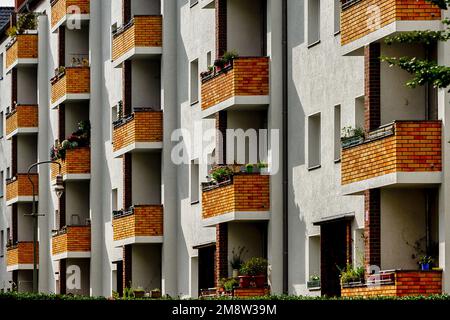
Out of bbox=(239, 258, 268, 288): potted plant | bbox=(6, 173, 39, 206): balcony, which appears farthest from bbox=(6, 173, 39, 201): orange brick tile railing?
bbox=(239, 258, 268, 288): potted plant

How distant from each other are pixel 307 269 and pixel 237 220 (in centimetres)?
347

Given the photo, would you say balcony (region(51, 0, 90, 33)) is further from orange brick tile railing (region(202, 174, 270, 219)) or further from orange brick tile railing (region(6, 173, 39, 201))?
orange brick tile railing (region(202, 174, 270, 219))

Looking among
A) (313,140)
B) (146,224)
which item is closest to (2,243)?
(146,224)

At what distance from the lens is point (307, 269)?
147 feet

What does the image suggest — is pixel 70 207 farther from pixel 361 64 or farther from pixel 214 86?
pixel 361 64

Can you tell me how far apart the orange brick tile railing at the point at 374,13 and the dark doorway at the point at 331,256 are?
556cm

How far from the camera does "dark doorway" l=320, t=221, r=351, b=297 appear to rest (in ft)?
141

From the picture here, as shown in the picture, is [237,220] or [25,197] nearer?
[237,220]

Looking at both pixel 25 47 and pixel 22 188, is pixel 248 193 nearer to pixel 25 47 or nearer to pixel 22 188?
pixel 22 188

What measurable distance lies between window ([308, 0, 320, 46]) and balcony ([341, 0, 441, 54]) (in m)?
4.24

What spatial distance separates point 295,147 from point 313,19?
356cm

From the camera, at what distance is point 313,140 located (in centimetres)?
4459
